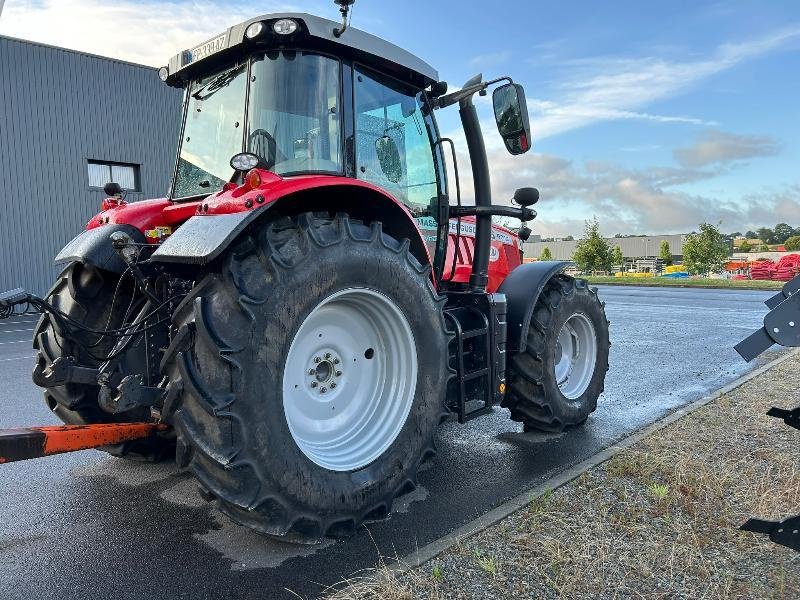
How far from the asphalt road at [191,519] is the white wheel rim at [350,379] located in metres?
0.48

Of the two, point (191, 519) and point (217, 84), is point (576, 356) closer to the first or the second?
point (191, 519)

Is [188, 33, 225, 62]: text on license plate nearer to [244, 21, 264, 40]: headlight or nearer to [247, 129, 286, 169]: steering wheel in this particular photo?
[244, 21, 264, 40]: headlight

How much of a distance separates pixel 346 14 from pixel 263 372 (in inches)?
77.1

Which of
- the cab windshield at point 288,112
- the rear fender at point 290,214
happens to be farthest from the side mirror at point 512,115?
the cab windshield at point 288,112

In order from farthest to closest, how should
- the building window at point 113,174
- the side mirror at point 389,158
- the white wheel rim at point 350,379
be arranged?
the building window at point 113,174 → the side mirror at point 389,158 → the white wheel rim at point 350,379

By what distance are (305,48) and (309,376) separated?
182 cm

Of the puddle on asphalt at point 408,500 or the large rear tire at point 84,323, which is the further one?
the large rear tire at point 84,323

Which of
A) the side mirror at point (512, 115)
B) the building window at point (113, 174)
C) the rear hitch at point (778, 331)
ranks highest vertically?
the building window at point (113, 174)

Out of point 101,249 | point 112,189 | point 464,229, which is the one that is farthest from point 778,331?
point 112,189

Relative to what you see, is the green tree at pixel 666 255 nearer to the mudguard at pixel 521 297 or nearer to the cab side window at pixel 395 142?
the mudguard at pixel 521 297

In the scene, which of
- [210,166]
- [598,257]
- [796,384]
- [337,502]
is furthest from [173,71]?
[598,257]

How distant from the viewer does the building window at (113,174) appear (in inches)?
746

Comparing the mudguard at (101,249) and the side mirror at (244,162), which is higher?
the side mirror at (244,162)

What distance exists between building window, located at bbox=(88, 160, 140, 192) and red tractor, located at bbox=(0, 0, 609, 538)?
1605 cm
